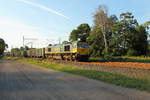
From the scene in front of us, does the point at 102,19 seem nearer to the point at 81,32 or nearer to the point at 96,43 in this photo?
the point at 96,43

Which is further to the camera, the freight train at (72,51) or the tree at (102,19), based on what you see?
the tree at (102,19)

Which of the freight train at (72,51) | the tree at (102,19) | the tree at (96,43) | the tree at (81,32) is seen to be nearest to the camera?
the freight train at (72,51)

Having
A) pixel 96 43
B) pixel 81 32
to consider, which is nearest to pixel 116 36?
pixel 96 43

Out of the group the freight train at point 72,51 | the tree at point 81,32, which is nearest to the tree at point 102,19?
the freight train at point 72,51

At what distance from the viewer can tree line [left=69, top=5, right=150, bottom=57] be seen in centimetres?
3694

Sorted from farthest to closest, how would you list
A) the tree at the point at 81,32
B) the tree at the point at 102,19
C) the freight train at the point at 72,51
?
the tree at the point at 81,32 → the tree at the point at 102,19 → the freight train at the point at 72,51

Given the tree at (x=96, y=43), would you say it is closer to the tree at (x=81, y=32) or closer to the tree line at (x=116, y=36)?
the tree line at (x=116, y=36)

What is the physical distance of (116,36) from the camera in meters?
39.5

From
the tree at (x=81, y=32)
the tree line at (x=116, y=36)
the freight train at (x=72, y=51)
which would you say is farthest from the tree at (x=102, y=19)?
the tree at (x=81, y=32)

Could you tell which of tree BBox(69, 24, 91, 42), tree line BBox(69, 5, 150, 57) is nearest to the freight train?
tree line BBox(69, 5, 150, 57)

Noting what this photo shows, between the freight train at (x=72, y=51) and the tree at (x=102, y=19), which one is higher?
the tree at (x=102, y=19)

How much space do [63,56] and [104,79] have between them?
67.3 feet

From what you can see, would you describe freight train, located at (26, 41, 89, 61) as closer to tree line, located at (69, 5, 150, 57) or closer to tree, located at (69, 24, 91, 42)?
tree line, located at (69, 5, 150, 57)

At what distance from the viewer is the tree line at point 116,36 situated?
36941 millimetres
